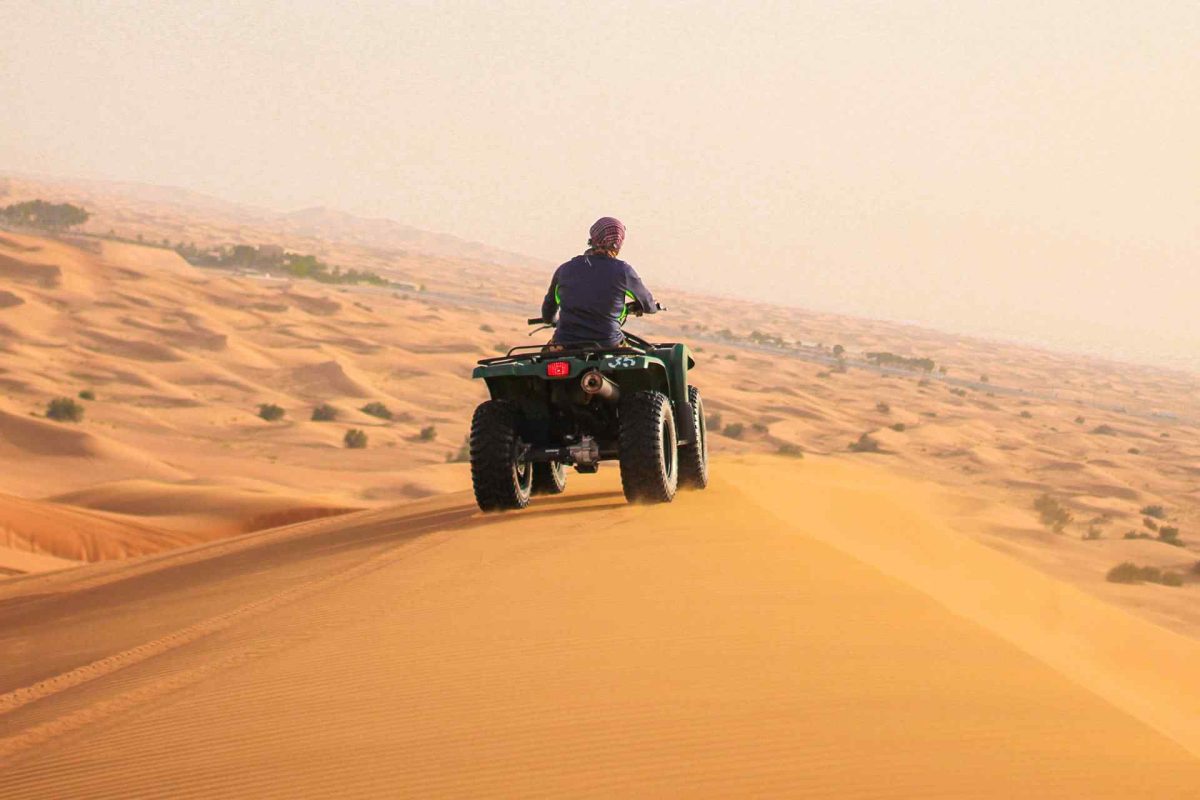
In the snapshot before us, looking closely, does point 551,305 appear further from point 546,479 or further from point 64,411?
point 64,411

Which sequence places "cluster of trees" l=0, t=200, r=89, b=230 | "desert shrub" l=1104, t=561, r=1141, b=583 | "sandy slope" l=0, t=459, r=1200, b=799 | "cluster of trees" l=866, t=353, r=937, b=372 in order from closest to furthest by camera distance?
"sandy slope" l=0, t=459, r=1200, b=799 → "desert shrub" l=1104, t=561, r=1141, b=583 → "cluster of trees" l=866, t=353, r=937, b=372 → "cluster of trees" l=0, t=200, r=89, b=230

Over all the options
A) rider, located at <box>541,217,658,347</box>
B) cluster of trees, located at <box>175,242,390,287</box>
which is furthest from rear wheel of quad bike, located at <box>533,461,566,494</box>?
cluster of trees, located at <box>175,242,390,287</box>

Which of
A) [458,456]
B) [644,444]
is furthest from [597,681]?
[458,456]

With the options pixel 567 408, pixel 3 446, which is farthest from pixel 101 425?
pixel 567 408

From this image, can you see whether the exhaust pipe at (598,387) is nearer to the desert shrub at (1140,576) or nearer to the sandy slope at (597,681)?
the sandy slope at (597,681)

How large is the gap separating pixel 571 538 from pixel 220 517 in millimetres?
11045

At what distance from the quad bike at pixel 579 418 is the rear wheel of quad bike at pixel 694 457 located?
38 centimetres

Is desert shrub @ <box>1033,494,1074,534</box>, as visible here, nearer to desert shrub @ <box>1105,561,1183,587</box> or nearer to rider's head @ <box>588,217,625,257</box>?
desert shrub @ <box>1105,561,1183,587</box>

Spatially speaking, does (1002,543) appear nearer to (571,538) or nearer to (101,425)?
(571,538)

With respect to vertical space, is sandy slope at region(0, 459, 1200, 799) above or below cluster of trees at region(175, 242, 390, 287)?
above

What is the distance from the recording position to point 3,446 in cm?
2245

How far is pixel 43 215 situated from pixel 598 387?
72.0 metres

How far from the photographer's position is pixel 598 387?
27.7 feet

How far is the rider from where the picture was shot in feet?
30.2
